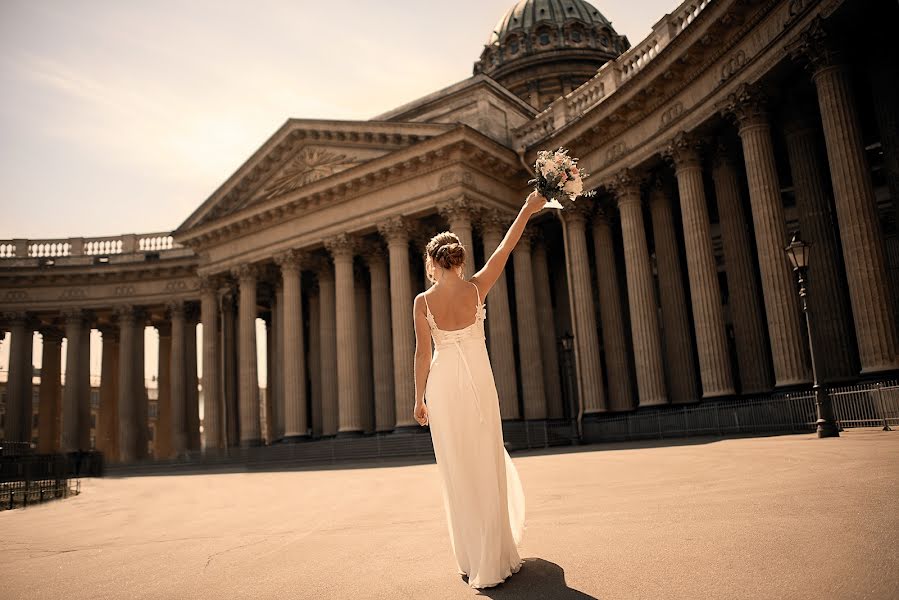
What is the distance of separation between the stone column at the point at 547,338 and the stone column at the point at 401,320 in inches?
231

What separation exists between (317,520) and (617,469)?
5.88 meters

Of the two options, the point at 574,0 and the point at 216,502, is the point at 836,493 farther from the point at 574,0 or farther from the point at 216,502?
the point at 574,0

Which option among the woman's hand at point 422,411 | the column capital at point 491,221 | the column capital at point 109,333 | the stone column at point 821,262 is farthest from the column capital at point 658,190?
the column capital at point 109,333

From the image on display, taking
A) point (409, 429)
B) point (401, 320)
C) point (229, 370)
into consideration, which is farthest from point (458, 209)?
point (229, 370)

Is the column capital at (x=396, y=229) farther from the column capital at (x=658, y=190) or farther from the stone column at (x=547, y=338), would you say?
the column capital at (x=658, y=190)

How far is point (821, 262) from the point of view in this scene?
69.1 ft

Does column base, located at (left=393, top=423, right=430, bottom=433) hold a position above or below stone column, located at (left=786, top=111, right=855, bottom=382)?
below

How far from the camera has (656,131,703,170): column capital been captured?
76.8 ft

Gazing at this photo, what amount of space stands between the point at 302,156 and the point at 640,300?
18081 mm

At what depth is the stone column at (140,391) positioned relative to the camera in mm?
42562

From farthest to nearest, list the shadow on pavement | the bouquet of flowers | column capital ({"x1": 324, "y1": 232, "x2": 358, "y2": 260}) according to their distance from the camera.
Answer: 1. column capital ({"x1": 324, "y1": 232, "x2": 358, "y2": 260})
2. the bouquet of flowers
3. the shadow on pavement

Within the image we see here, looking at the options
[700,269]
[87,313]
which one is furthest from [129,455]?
[700,269]

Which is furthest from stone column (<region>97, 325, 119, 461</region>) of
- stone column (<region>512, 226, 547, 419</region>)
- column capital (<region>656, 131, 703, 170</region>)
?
column capital (<region>656, 131, 703, 170</region>)

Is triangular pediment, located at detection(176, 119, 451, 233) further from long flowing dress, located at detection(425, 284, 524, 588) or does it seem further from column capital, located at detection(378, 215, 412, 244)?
long flowing dress, located at detection(425, 284, 524, 588)
